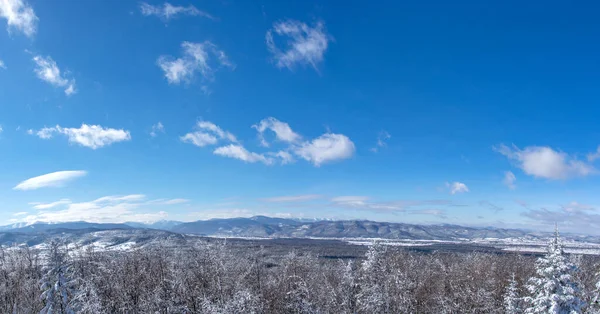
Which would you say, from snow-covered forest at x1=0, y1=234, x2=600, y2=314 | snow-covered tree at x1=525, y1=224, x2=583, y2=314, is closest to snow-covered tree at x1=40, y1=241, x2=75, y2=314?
snow-covered forest at x1=0, y1=234, x2=600, y2=314

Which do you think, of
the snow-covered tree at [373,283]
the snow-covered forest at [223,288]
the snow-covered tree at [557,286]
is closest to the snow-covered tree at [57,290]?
the snow-covered forest at [223,288]

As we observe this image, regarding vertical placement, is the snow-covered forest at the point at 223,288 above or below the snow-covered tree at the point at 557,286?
below

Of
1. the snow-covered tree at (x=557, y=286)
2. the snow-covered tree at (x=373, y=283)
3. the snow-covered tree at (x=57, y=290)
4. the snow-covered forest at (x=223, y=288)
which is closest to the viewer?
the snow-covered tree at (x=557, y=286)

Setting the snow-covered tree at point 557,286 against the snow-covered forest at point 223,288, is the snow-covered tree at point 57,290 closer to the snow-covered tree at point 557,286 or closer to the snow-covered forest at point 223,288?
the snow-covered forest at point 223,288

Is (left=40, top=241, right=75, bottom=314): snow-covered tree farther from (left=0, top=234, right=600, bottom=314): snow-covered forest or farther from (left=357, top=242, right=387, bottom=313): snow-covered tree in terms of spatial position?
(left=357, top=242, right=387, bottom=313): snow-covered tree

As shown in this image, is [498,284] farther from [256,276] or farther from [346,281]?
[256,276]

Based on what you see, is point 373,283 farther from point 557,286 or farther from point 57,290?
point 57,290

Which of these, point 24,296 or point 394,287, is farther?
point 394,287

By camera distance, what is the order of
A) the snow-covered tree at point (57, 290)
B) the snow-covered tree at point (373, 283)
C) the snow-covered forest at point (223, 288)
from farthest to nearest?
1. the snow-covered tree at point (373, 283)
2. the snow-covered tree at point (57, 290)
3. the snow-covered forest at point (223, 288)

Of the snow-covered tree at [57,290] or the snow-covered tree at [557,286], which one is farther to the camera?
the snow-covered tree at [57,290]

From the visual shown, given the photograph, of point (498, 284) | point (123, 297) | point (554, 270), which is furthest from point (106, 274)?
point (498, 284)
